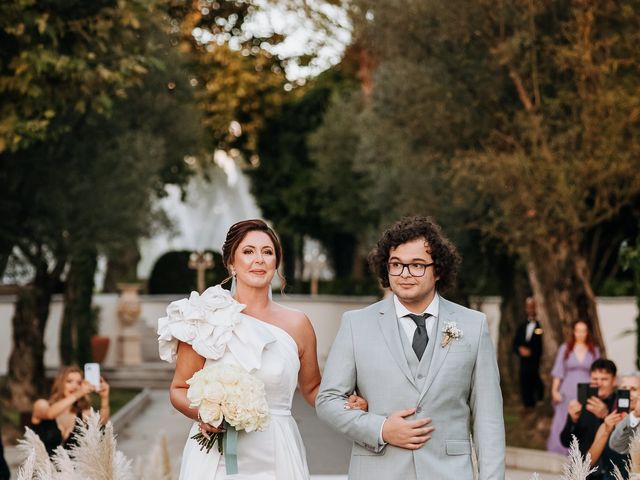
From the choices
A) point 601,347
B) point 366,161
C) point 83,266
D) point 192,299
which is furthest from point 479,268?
point 192,299

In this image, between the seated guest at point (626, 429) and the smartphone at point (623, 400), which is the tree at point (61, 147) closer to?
the smartphone at point (623, 400)

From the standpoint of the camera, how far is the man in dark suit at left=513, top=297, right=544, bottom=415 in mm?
21750

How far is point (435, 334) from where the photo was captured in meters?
5.99

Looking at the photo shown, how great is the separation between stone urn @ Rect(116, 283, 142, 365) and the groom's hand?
3434cm

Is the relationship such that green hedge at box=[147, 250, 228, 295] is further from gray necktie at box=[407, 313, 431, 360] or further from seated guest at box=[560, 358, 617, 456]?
gray necktie at box=[407, 313, 431, 360]

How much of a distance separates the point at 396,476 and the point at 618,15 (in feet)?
49.9

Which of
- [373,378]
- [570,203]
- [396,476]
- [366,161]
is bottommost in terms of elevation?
[396,476]

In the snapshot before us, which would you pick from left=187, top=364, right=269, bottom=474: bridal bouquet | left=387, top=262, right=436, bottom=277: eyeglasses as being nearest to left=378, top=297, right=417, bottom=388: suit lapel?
left=387, top=262, right=436, bottom=277: eyeglasses

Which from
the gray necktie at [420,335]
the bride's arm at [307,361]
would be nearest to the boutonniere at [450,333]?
the gray necktie at [420,335]

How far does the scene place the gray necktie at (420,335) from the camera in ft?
19.7

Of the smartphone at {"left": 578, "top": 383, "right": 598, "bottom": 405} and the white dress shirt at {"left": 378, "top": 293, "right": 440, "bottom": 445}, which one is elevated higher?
the white dress shirt at {"left": 378, "top": 293, "right": 440, "bottom": 445}

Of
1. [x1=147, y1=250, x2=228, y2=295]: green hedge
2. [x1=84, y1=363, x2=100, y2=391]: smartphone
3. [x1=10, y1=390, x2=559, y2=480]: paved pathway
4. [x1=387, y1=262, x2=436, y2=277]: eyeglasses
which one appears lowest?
[x1=10, y1=390, x2=559, y2=480]: paved pathway

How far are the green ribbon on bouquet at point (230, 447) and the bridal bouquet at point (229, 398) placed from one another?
3 centimetres

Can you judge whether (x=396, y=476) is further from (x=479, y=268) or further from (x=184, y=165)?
(x=184, y=165)
